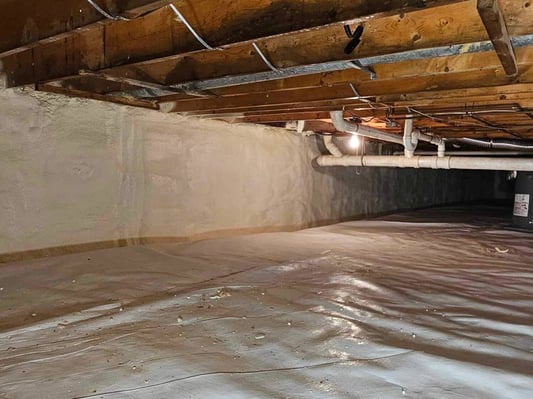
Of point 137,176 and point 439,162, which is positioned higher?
point 439,162

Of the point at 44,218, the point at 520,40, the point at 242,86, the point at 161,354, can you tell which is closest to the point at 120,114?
the point at 44,218

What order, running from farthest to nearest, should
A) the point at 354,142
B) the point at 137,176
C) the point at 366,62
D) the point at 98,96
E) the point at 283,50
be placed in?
the point at 354,142 < the point at 137,176 < the point at 98,96 < the point at 283,50 < the point at 366,62

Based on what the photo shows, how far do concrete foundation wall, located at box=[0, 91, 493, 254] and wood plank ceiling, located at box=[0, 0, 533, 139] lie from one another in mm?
232

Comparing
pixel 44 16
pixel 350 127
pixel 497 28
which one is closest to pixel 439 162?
pixel 350 127

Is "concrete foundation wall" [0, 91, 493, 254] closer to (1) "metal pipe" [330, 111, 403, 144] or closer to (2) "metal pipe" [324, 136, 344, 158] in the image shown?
(2) "metal pipe" [324, 136, 344, 158]

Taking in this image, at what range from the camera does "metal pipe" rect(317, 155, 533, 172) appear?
13.8 feet

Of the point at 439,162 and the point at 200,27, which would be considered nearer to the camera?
the point at 200,27

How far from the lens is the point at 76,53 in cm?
222

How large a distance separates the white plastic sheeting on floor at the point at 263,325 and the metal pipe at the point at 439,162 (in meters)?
1.36

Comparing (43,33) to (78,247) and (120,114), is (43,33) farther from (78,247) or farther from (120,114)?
(78,247)

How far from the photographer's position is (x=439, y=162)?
468cm

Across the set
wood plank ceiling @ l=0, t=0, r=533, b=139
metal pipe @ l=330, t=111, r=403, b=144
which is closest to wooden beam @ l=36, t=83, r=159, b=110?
wood plank ceiling @ l=0, t=0, r=533, b=139

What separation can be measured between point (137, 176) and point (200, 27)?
1910 mm

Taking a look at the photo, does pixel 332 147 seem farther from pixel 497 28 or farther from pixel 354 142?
pixel 497 28
